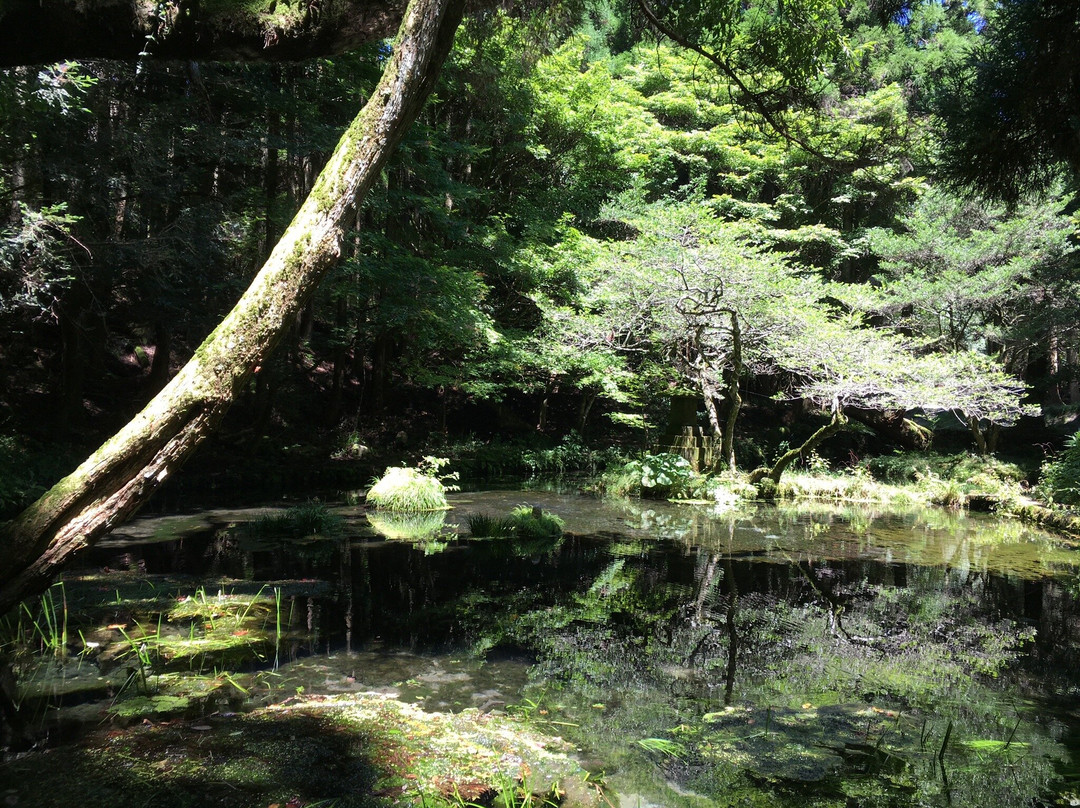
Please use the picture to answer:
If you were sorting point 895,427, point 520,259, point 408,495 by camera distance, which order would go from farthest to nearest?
point 895,427
point 520,259
point 408,495

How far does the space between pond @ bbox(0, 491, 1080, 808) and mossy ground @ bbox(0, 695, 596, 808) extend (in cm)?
3

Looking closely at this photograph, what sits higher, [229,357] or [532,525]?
[229,357]

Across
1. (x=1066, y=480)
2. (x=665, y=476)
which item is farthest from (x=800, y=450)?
(x=1066, y=480)

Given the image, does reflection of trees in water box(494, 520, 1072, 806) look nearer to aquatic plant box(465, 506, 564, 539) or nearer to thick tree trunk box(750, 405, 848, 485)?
aquatic plant box(465, 506, 564, 539)

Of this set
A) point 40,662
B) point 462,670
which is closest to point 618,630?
point 462,670

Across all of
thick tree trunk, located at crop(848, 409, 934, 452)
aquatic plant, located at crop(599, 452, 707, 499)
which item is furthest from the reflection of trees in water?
thick tree trunk, located at crop(848, 409, 934, 452)

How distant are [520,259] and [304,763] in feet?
42.4

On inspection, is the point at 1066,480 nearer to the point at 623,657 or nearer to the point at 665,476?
the point at 665,476

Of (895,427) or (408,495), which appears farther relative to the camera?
(895,427)

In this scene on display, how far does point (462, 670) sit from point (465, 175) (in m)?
16.5

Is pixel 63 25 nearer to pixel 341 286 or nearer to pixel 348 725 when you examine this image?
pixel 348 725

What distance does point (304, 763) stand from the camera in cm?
233

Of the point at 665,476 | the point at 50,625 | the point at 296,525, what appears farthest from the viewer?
the point at 665,476

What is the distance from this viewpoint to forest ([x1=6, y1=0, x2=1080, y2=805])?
2881 mm
